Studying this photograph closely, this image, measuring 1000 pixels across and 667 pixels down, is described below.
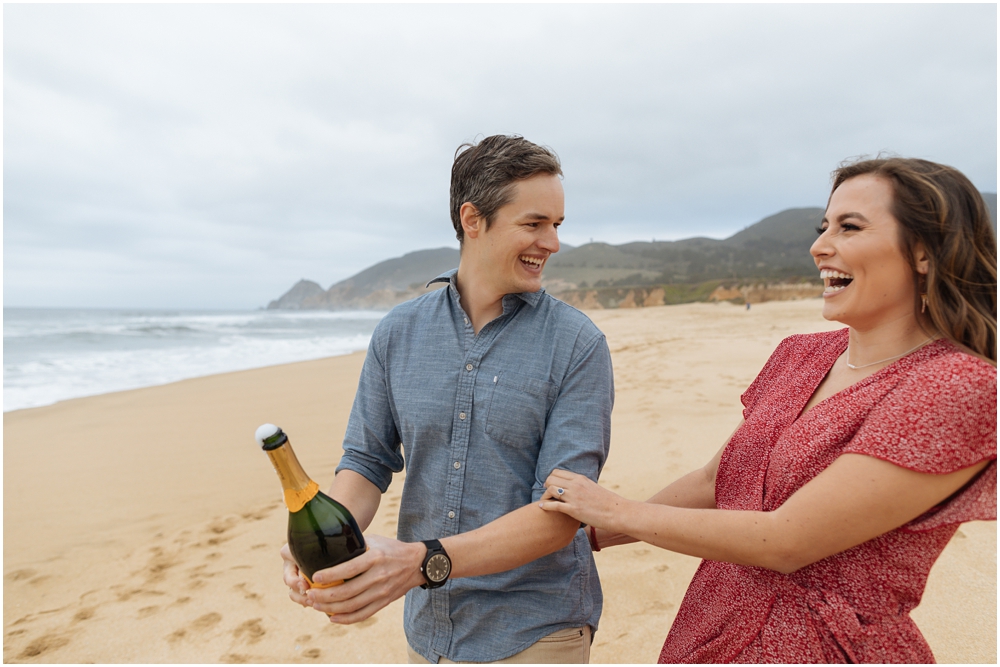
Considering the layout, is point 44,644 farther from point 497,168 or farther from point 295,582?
point 497,168

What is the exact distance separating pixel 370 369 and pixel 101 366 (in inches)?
670

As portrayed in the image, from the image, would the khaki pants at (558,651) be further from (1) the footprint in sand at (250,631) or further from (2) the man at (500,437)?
(1) the footprint in sand at (250,631)

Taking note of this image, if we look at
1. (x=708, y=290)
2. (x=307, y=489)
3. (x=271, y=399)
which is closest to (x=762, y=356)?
(x=271, y=399)

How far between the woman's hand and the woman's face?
819 millimetres

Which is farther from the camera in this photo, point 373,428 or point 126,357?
point 126,357

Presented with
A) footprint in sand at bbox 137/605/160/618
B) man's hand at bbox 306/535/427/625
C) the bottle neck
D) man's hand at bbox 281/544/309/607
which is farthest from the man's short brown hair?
footprint in sand at bbox 137/605/160/618

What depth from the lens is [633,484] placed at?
5.66 m

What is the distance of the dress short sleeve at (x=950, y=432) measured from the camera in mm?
1382

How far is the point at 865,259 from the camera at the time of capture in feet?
5.33

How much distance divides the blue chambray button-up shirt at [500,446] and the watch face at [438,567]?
224 mm

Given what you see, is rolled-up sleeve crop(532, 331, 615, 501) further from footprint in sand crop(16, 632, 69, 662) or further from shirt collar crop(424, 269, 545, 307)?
footprint in sand crop(16, 632, 69, 662)

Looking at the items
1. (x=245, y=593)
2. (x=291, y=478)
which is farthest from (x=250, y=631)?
(x=291, y=478)

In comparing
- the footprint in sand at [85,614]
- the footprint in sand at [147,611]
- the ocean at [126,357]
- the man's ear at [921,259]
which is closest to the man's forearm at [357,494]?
the man's ear at [921,259]

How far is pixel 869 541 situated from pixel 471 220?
59.1 inches
